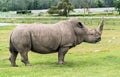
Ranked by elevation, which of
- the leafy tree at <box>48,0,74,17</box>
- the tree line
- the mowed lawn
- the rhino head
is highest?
the rhino head

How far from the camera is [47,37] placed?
623 inches

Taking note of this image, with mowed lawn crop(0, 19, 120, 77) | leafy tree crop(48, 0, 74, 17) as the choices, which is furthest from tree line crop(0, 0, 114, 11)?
mowed lawn crop(0, 19, 120, 77)

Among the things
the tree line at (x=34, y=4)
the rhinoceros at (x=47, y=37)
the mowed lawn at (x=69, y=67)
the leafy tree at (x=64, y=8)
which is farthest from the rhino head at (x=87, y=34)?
the tree line at (x=34, y=4)

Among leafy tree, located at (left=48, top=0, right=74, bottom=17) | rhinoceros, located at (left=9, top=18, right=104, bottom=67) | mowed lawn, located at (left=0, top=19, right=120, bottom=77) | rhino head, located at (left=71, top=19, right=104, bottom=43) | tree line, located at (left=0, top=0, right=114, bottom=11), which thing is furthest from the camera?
tree line, located at (left=0, top=0, right=114, bottom=11)

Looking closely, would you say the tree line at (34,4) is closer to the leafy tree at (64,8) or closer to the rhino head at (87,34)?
the leafy tree at (64,8)

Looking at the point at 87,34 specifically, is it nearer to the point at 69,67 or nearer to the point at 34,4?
the point at 69,67

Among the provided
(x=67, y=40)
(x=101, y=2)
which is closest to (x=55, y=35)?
(x=67, y=40)

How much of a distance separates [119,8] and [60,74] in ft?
267

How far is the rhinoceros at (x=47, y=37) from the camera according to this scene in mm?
15539

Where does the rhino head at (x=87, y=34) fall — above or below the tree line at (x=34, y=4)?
above

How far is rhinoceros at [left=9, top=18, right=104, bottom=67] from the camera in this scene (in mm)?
15539

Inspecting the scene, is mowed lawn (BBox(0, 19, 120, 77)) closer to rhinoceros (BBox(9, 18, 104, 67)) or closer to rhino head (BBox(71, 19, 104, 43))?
rhinoceros (BBox(9, 18, 104, 67))

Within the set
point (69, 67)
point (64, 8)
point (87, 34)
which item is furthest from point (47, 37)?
point (64, 8)

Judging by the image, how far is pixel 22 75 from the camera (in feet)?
42.9
